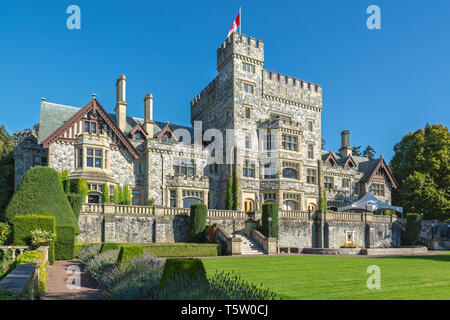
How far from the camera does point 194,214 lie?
28656mm

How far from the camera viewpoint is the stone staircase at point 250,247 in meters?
27.5

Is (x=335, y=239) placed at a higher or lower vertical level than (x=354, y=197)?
lower

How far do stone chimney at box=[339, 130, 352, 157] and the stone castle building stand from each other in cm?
609

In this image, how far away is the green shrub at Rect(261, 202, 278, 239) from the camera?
98.2ft

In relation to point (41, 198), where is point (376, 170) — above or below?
above

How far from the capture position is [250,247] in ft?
92.9

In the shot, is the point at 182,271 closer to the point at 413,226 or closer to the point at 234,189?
the point at 234,189

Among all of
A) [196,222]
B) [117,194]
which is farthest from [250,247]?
[117,194]

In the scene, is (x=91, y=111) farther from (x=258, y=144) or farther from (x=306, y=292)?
(x=306, y=292)

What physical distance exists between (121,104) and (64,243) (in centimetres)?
1851

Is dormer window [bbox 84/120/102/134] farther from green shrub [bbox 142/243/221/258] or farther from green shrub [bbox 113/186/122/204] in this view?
green shrub [bbox 142/243/221/258]

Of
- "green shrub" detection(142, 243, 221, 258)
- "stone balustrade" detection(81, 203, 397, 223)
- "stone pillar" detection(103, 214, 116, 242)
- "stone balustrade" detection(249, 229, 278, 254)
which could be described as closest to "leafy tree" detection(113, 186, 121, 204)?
"stone balustrade" detection(81, 203, 397, 223)

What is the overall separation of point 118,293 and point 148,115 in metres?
29.9

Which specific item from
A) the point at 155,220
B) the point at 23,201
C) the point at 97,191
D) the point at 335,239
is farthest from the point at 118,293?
the point at 335,239
